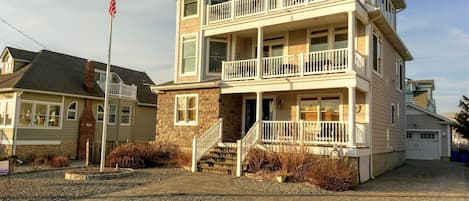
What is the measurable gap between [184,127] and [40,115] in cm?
931

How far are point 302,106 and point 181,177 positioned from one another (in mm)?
6538

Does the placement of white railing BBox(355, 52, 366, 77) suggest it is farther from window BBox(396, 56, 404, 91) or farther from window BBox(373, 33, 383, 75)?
window BBox(396, 56, 404, 91)

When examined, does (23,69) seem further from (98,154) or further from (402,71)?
(402,71)

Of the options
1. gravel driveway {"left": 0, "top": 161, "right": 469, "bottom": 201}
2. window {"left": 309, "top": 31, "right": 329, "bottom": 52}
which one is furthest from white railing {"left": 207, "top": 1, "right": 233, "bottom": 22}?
gravel driveway {"left": 0, "top": 161, "right": 469, "bottom": 201}

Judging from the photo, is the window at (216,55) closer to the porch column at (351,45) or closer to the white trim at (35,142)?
the porch column at (351,45)

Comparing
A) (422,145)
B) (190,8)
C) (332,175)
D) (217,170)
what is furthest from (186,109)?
(422,145)

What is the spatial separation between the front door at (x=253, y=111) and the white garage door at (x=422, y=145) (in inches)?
621

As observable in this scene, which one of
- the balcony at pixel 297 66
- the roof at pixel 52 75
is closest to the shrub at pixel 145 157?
the balcony at pixel 297 66

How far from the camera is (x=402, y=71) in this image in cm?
2277

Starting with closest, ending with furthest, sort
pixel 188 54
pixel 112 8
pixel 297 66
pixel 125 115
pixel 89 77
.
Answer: pixel 112 8 < pixel 297 66 < pixel 188 54 < pixel 89 77 < pixel 125 115

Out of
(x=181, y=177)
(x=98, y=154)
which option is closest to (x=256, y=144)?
(x=181, y=177)

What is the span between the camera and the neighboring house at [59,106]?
20894 mm

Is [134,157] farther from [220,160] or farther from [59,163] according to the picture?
[220,160]

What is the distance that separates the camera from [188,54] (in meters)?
19.2
